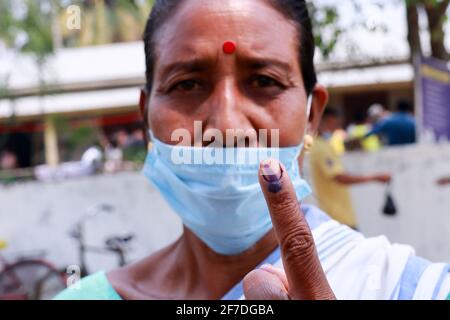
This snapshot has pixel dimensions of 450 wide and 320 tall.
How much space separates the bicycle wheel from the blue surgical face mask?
475 cm

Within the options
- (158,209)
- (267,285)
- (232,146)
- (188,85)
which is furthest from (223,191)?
(158,209)

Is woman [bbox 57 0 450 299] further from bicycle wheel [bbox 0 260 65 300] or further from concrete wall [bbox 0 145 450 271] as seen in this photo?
concrete wall [bbox 0 145 450 271]

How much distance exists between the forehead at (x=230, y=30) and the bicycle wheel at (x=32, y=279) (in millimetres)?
4901

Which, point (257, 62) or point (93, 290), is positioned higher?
point (257, 62)

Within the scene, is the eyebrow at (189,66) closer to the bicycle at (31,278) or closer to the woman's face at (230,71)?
the woman's face at (230,71)

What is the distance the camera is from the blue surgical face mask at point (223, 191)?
50.3 inches

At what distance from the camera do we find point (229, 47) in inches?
49.8

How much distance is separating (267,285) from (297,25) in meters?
0.73

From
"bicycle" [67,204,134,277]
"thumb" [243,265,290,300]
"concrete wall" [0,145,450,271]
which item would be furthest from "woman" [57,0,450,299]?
"concrete wall" [0,145,450,271]

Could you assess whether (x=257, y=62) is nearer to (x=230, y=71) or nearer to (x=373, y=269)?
(x=230, y=71)

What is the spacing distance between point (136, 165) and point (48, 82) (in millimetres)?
1972

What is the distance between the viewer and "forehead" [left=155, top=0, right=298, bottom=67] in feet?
4.21

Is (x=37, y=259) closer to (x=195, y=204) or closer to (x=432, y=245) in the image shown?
(x=432, y=245)

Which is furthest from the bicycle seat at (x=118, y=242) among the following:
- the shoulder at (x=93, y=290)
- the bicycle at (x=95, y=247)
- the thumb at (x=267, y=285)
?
the thumb at (x=267, y=285)
